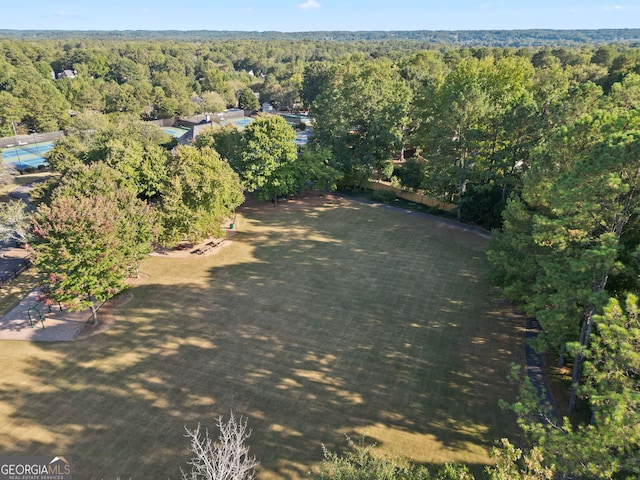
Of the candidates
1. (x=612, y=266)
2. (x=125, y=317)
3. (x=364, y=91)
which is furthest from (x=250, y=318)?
(x=364, y=91)

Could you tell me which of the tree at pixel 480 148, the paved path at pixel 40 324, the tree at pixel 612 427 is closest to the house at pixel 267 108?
the tree at pixel 480 148

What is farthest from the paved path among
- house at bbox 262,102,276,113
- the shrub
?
house at bbox 262,102,276,113

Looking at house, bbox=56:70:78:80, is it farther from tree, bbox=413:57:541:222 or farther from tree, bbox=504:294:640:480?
tree, bbox=504:294:640:480

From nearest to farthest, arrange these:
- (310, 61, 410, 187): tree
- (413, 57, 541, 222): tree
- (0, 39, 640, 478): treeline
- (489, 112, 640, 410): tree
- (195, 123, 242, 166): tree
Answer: (0, 39, 640, 478): treeline < (489, 112, 640, 410): tree < (413, 57, 541, 222): tree < (195, 123, 242, 166): tree < (310, 61, 410, 187): tree

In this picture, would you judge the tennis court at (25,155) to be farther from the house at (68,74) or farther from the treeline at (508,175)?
the house at (68,74)

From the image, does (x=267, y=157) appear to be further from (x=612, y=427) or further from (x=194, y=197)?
(x=612, y=427)

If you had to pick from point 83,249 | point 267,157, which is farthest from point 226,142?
point 83,249

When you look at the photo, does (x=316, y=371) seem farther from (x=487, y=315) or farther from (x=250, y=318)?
(x=487, y=315)
